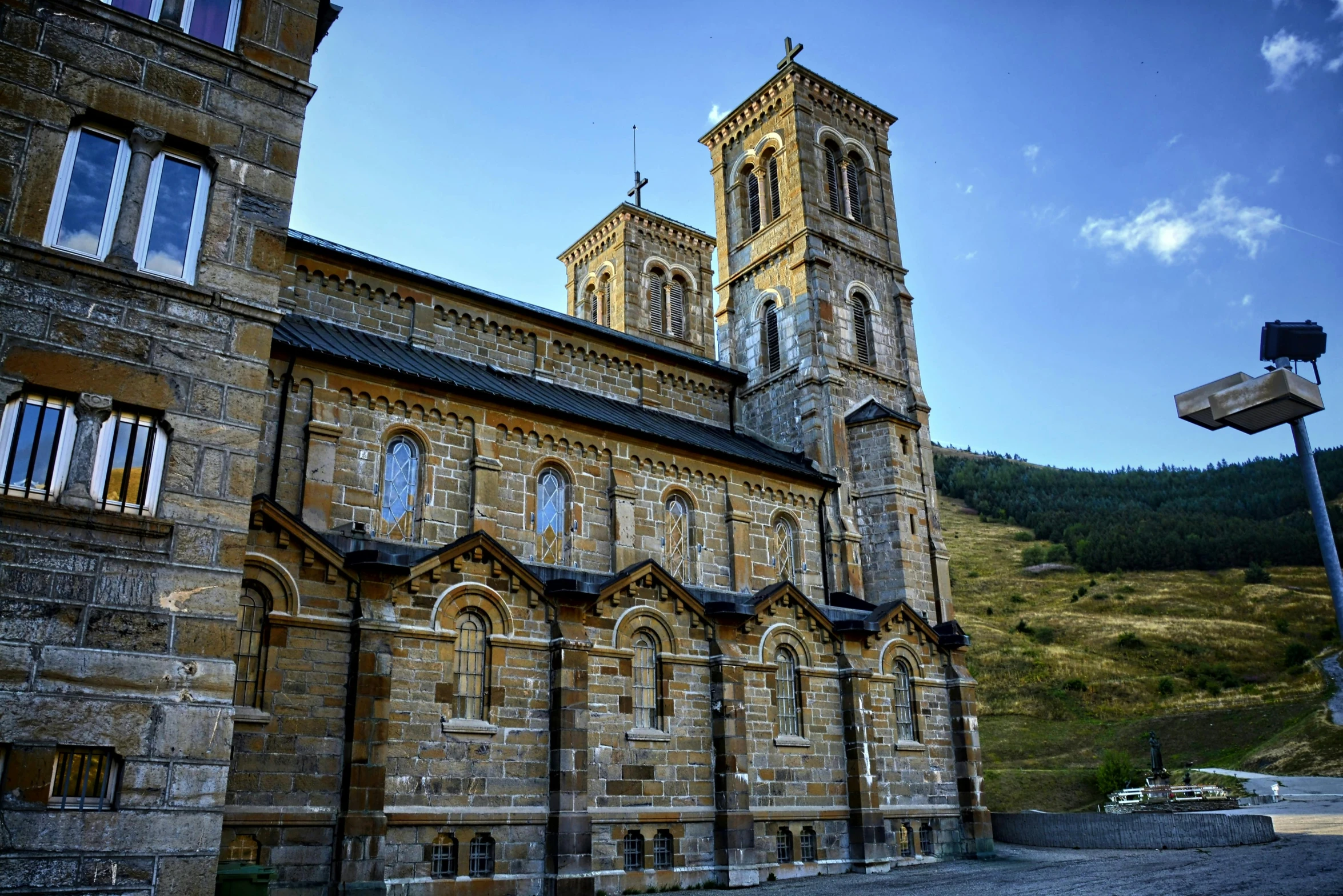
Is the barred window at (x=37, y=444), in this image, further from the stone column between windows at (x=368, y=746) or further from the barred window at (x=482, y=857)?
the barred window at (x=482, y=857)

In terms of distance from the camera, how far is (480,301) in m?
28.6

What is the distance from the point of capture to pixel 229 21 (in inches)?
533

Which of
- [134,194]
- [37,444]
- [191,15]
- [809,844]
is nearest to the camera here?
[37,444]

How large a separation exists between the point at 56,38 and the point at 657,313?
34.7m

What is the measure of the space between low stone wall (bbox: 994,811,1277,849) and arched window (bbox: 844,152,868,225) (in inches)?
913

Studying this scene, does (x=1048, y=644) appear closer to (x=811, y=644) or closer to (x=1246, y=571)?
(x=1246, y=571)

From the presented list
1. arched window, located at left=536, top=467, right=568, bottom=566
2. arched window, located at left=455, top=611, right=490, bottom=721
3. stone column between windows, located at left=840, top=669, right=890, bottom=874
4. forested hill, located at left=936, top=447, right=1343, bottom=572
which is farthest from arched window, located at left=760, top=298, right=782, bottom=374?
forested hill, located at left=936, top=447, right=1343, bottom=572

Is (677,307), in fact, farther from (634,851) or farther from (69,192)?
(69,192)

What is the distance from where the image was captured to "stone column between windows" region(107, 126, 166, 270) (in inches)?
468

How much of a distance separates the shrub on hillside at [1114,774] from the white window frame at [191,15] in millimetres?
46161

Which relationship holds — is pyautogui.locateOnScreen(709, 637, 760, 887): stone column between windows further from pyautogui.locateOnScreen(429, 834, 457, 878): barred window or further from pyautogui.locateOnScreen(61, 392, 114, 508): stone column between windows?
pyautogui.locateOnScreen(61, 392, 114, 508): stone column between windows

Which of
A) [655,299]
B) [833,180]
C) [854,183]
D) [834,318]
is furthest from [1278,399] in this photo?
[655,299]

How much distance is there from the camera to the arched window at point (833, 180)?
38.5 meters

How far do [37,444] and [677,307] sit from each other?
37359 millimetres
